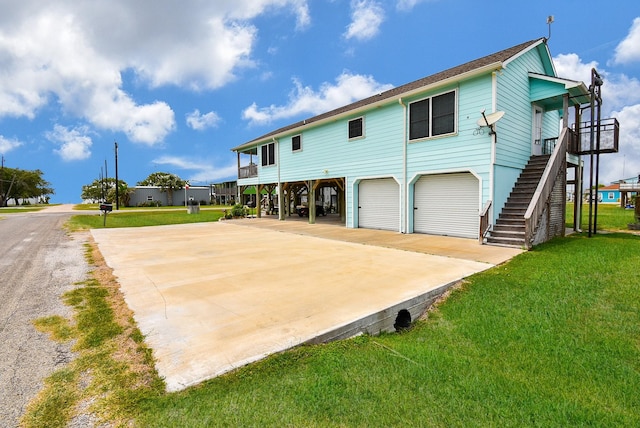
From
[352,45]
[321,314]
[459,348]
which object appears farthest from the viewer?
[352,45]

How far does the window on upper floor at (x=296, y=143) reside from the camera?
57.1 ft

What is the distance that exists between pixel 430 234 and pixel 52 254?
11.7 metres

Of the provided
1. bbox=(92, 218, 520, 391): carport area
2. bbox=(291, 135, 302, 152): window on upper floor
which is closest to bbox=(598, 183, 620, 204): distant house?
bbox=(291, 135, 302, 152): window on upper floor

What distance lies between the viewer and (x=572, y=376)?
8.93 feet

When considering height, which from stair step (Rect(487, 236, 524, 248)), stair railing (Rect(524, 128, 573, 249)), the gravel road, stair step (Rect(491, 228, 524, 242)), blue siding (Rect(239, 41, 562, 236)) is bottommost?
the gravel road

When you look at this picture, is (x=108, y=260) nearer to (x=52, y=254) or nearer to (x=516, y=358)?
(x=52, y=254)

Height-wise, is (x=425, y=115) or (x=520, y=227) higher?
(x=425, y=115)

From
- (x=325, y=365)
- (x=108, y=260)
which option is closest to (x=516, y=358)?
(x=325, y=365)

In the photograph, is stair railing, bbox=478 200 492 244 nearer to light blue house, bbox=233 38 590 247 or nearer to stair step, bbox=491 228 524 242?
light blue house, bbox=233 38 590 247

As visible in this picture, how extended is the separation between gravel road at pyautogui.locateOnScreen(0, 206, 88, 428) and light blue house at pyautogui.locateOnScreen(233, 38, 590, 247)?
9.62 metres

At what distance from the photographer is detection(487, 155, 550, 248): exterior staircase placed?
29.2ft

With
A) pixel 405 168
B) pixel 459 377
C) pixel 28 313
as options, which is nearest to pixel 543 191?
pixel 405 168

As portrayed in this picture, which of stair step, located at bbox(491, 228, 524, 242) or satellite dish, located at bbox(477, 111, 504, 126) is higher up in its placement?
satellite dish, located at bbox(477, 111, 504, 126)

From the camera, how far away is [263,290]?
15.9ft
